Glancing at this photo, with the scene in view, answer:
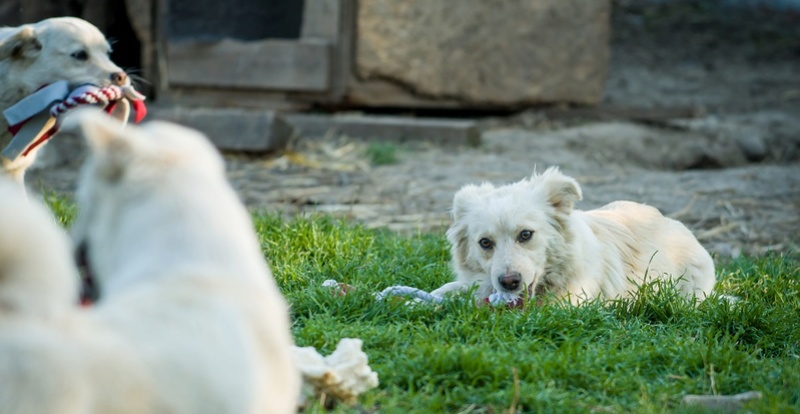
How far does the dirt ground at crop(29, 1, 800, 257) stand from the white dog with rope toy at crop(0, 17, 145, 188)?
2021 millimetres

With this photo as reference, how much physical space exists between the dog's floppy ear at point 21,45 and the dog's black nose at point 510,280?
2.78 metres

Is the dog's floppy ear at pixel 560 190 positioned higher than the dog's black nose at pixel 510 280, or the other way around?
the dog's floppy ear at pixel 560 190

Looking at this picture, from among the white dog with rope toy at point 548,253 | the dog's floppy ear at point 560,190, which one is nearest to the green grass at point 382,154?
the white dog with rope toy at point 548,253

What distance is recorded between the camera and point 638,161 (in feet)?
33.0

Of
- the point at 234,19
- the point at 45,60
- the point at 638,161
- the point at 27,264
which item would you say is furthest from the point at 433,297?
the point at 234,19

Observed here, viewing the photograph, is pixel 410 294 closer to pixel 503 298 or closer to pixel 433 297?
pixel 433 297

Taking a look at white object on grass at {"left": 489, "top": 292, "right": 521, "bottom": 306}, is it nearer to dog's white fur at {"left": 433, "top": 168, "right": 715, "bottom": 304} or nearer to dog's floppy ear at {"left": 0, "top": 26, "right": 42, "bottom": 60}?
dog's white fur at {"left": 433, "top": 168, "right": 715, "bottom": 304}

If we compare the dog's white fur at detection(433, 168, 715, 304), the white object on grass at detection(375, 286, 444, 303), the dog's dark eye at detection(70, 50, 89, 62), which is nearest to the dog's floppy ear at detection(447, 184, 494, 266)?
the dog's white fur at detection(433, 168, 715, 304)

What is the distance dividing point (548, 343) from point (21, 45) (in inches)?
126

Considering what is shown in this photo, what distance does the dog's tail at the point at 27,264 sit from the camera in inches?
81.7

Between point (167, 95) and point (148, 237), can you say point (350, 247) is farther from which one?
point (167, 95)

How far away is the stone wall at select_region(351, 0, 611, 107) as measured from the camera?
10.0 meters

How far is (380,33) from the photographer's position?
9.96m

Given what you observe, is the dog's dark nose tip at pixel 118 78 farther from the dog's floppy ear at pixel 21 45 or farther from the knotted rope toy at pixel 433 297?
the knotted rope toy at pixel 433 297
